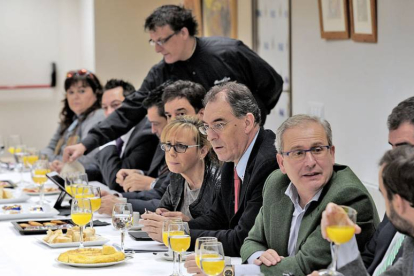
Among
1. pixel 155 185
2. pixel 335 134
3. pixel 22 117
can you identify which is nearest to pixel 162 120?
pixel 155 185

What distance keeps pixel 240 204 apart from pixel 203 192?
13.3 inches

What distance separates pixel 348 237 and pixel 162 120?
266 cm

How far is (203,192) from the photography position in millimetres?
3436

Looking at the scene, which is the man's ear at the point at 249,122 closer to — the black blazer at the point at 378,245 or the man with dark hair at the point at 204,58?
the black blazer at the point at 378,245

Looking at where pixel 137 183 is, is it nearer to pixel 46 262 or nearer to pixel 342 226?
pixel 46 262

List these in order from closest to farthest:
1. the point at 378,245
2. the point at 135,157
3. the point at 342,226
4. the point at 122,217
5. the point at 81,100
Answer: the point at 342,226 < the point at 378,245 < the point at 122,217 < the point at 135,157 < the point at 81,100

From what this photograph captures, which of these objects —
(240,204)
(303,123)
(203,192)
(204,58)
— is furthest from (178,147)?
(204,58)

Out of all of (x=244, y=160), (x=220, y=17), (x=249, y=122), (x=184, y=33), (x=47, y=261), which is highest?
(x=220, y=17)

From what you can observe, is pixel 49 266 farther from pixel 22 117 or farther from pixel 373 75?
pixel 22 117

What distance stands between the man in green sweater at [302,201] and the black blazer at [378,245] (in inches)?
2.2

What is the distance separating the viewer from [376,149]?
445 centimetres

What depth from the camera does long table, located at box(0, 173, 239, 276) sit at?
2.75 m

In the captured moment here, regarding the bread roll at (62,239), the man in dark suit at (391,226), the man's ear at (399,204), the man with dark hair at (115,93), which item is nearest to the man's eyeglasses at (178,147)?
the bread roll at (62,239)

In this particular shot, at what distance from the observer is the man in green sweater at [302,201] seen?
251 cm
